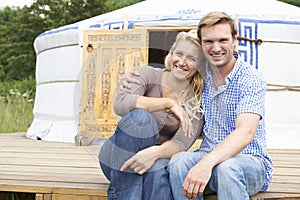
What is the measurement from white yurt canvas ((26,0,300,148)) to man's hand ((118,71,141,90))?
2148 mm

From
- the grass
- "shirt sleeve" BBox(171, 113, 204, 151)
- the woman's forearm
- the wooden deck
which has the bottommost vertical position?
the grass

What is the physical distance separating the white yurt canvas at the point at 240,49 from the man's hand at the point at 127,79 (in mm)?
2148

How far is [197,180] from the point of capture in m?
1.86

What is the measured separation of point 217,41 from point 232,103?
201 millimetres

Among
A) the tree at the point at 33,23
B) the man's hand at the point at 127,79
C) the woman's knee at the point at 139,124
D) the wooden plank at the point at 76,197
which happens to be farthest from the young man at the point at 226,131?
the tree at the point at 33,23

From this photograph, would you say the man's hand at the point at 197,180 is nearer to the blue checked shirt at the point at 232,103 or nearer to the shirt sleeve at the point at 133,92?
the blue checked shirt at the point at 232,103

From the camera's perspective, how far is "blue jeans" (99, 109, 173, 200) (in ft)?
6.38

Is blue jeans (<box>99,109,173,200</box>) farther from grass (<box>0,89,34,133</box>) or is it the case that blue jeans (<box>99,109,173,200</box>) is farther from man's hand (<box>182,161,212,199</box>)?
grass (<box>0,89,34,133</box>)

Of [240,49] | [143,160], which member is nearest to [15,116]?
[240,49]

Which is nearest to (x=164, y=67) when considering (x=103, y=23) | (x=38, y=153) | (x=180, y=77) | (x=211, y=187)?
(x=180, y=77)

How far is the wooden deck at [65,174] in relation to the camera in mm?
2240

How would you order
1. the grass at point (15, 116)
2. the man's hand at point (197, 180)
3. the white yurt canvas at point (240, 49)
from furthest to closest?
the grass at point (15, 116), the white yurt canvas at point (240, 49), the man's hand at point (197, 180)

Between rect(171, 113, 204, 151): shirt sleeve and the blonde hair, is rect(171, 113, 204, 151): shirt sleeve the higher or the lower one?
the lower one

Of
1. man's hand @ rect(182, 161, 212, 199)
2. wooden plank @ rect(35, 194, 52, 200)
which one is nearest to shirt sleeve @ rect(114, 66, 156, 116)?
man's hand @ rect(182, 161, 212, 199)
